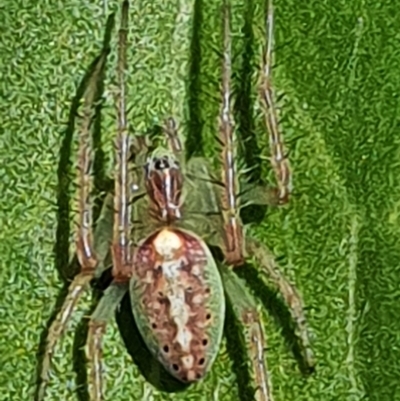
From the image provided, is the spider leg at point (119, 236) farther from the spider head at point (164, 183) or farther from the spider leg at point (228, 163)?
the spider leg at point (228, 163)

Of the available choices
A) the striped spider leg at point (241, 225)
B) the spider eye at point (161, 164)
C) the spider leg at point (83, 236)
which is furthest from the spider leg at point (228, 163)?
the spider leg at point (83, 236)

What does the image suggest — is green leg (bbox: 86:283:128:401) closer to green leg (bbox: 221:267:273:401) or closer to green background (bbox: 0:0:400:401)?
green background (bbox: 0:0:400:401)

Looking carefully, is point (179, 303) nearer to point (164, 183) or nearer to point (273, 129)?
point (164, 183)

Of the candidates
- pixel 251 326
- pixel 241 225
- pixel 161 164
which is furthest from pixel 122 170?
pixel 251 326

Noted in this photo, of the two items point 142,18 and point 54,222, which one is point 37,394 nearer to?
point 54,222

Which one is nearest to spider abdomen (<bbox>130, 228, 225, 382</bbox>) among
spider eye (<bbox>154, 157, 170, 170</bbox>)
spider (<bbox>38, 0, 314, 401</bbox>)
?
spider (<bbox>38, 0, 314, 401</bbox>)

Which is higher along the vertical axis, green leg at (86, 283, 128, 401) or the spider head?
the spider head

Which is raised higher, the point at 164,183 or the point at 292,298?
the point at 164,183
